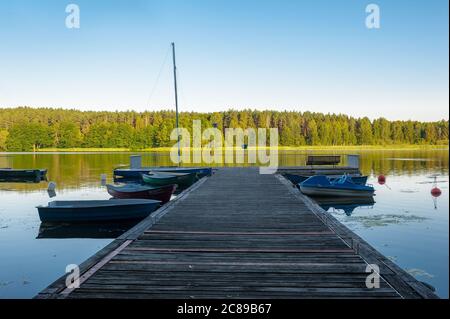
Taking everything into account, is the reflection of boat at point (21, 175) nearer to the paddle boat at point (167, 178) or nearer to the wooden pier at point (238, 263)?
the paddle boat at point (167, 178)

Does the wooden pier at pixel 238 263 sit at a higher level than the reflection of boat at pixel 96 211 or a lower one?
higher

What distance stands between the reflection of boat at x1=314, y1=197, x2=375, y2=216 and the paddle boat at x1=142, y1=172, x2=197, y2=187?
342 inches

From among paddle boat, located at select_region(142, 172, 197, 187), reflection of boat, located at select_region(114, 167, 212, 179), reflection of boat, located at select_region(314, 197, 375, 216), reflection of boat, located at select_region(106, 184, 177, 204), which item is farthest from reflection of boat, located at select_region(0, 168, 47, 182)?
reflection of boat, located at select_region(314, 197, 375, 216)

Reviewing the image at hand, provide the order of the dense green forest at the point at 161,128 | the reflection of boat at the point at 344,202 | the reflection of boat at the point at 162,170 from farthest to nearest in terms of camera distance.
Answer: the dense green forest at the point at 161,128 → the reflection of boat at the point at 162,170 → the reflection of boat at the point at 344,202

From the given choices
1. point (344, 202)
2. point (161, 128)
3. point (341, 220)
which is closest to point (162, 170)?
point (344, 202)

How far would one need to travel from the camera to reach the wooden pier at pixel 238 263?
18.5ft

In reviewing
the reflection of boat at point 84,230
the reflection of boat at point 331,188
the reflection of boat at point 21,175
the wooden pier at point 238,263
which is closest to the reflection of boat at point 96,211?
the reflection of boat at point 84,230

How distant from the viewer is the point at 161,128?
122125 mm

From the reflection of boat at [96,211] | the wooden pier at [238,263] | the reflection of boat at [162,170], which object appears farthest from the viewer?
the reflection of boat at [162,170]

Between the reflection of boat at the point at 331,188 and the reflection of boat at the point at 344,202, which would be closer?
the reflection of boat at the point at 344,202

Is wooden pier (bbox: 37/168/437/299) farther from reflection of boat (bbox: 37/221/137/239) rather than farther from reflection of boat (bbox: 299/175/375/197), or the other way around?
reflection of boat (bbox: 299/175/375/197)

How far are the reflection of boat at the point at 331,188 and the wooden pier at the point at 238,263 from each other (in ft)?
29.9

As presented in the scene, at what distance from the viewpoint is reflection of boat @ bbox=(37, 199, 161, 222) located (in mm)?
14055
